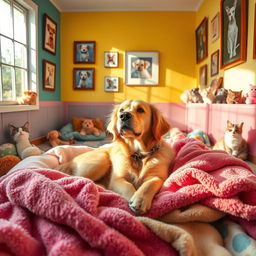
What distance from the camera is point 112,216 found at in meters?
0.75

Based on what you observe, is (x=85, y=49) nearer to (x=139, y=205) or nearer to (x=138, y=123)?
(x=138, y=123)

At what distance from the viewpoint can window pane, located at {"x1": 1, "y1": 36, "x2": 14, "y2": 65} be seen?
2984 millimetres

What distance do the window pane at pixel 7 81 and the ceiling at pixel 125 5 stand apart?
197 centimetres

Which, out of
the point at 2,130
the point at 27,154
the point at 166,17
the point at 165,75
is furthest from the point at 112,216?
the point at 166,17

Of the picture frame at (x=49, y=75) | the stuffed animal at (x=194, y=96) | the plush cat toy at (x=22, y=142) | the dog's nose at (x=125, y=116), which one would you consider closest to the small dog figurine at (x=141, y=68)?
the stuffed animal at (x=194, y=96)

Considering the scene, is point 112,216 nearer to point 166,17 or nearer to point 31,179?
point 31,179

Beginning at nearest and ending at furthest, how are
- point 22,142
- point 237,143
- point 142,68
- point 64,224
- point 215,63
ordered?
point 64,224 < point 237,143 < point 22,142 < point 215,63 < point 142,68

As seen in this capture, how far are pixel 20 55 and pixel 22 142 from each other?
1.51m

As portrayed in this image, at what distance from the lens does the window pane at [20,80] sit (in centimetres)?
343

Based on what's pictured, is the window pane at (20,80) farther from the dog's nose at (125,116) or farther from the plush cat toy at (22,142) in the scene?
the dog's nose at (125,116)

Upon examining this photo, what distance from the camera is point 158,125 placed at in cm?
152

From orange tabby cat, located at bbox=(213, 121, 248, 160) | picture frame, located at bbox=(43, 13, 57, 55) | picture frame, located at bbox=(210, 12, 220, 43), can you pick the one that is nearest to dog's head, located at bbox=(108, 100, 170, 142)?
orange tabby cat, located at bbox=(213, 121, 248, 160)

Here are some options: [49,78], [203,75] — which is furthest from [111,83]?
[203,75]

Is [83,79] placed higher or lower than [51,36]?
lower
